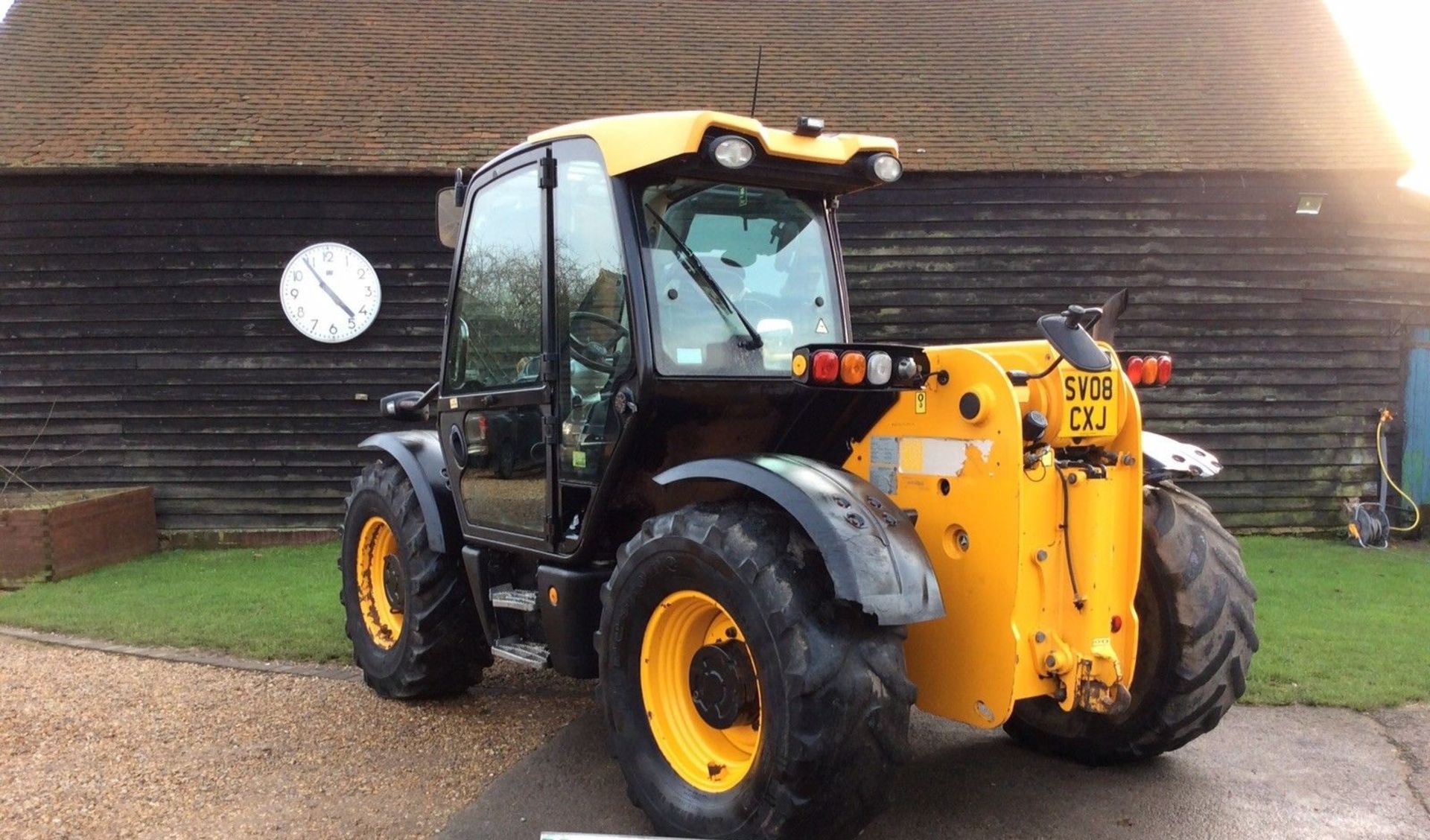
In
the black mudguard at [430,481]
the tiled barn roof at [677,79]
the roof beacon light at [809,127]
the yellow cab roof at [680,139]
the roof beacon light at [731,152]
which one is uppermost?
the tiled barn roof at [677,79]

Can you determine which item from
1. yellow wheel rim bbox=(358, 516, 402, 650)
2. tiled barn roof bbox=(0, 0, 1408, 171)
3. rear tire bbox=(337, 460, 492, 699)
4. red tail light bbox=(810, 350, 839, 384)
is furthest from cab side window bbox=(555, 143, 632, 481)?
tiled barn roof bbox=(0, 0, 1408, 171)

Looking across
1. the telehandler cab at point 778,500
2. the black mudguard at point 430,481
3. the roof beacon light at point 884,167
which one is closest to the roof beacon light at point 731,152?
the telehandler cab at point 778,500

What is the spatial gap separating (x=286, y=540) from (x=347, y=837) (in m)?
7.45

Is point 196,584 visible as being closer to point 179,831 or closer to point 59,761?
point 59,761

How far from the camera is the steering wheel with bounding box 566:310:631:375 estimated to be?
11.7ft

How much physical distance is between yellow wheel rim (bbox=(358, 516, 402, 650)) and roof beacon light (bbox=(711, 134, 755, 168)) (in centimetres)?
266

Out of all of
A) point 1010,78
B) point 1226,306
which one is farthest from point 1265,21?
Answer: point 1226,306

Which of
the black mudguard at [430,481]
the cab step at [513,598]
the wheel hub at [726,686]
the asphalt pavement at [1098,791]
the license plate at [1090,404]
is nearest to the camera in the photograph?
the wheel hub at [726,686]

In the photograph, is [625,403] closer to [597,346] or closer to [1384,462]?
[597,346]

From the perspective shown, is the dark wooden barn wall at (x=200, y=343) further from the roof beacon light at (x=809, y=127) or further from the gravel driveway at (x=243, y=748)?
the roof beacon light at (x=809, y=127)

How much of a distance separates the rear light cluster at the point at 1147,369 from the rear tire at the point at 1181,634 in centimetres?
42

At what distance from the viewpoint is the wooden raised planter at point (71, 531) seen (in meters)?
8.20

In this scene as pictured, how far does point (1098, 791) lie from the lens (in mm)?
3566

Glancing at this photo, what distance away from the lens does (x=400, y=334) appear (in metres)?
10.2
